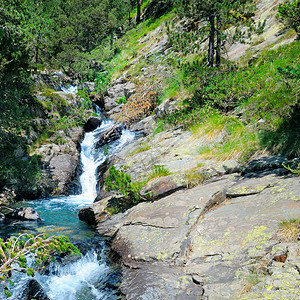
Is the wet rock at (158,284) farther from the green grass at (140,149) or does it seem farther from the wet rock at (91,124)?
the wet rock at (91,124)

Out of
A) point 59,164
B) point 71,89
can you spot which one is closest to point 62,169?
point 59,164

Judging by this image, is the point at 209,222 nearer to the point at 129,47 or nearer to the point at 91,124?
the point at 91,124

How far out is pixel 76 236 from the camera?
24.1ft

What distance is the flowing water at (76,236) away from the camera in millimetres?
4965

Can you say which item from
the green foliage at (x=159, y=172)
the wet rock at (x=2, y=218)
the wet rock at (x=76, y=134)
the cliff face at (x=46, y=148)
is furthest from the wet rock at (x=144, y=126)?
the wet rock at (x=2, y=218)

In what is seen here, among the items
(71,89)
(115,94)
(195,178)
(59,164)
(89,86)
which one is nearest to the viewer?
(195,178)

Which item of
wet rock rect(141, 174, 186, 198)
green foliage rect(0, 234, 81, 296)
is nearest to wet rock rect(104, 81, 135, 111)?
wet rock rect(141, 174, 186, 198)

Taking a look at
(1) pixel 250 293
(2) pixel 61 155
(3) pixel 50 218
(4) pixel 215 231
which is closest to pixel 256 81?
(4) pixel 215 231

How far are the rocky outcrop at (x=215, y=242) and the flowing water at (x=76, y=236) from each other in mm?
578

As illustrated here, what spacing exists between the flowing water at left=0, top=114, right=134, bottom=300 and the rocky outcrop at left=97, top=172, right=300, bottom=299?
578 mm

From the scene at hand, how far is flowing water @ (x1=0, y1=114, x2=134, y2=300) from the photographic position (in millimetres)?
4965

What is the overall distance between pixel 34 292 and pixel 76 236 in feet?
8.72

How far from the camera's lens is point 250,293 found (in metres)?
2.94

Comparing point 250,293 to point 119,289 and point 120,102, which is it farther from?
point 120,102
